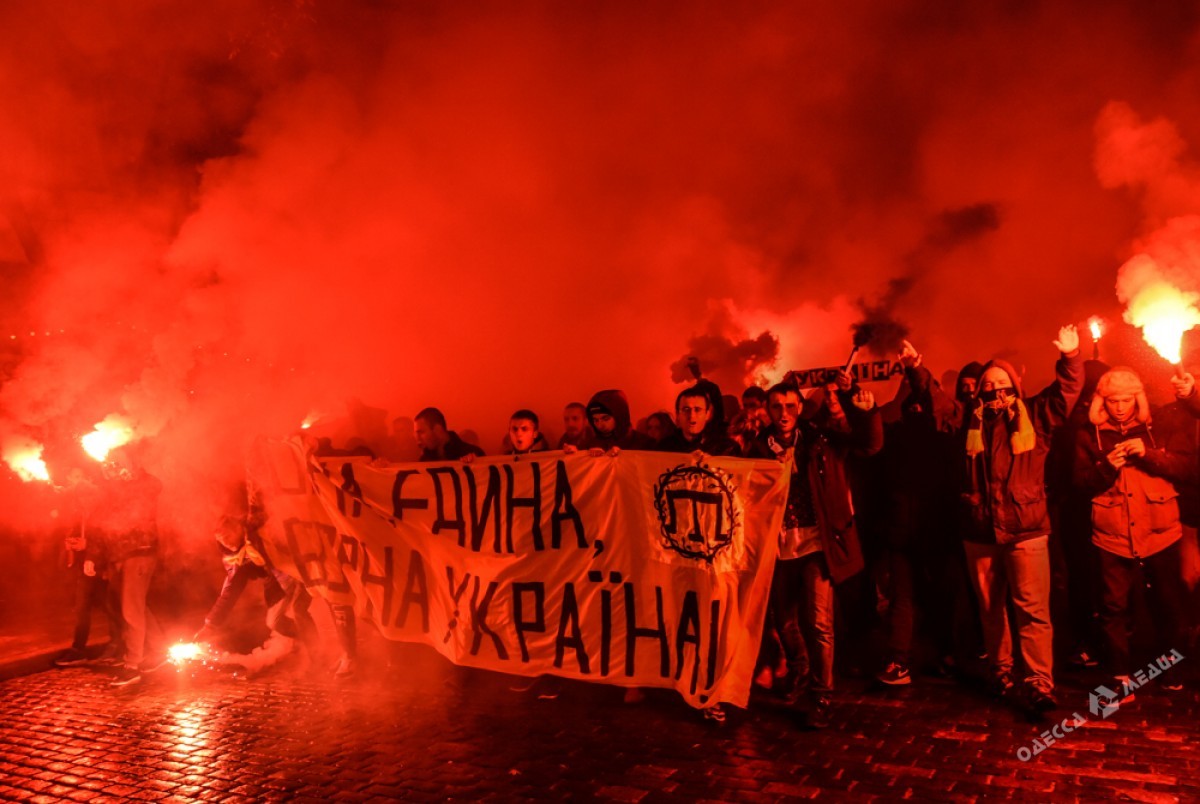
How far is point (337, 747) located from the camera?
5.22 m

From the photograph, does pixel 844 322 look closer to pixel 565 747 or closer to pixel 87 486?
pixel 565 747

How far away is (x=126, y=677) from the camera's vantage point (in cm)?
727

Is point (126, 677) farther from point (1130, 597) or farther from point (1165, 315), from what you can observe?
point (1165, 315)

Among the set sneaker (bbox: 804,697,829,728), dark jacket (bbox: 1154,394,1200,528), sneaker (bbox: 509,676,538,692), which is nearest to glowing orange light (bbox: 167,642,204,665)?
sneaker (bbox: 509,676,538,692)

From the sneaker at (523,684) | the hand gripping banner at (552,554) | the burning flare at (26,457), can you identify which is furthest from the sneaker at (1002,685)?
the burning flare at (26,457)

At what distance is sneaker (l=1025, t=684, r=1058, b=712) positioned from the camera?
198 inches

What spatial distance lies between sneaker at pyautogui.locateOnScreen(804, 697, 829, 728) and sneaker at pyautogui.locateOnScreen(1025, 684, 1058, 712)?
119cm

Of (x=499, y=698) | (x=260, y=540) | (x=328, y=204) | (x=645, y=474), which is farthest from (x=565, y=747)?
(x=328, y=204)

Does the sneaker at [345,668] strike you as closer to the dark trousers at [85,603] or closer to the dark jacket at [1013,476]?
the dark trousers at [85,603]

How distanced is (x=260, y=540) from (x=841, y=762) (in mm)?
4833

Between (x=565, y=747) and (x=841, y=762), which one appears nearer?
(x=841, y=762)

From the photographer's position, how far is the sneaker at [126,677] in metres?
7.14
